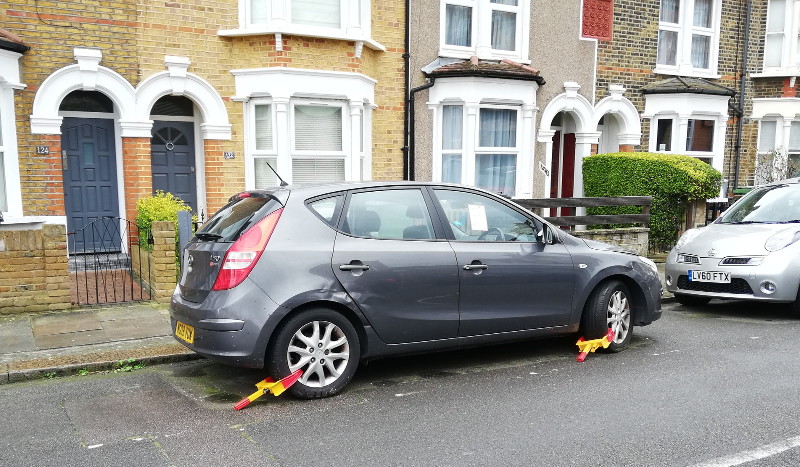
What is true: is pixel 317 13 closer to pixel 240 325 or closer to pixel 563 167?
pixel 563 167

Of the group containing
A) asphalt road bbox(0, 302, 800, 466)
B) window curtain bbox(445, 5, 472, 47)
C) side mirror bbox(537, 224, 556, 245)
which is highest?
window curtain bbox(445, 5, 472, 47)

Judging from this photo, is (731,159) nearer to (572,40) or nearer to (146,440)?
(572,40)

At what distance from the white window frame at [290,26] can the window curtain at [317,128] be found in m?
1.07

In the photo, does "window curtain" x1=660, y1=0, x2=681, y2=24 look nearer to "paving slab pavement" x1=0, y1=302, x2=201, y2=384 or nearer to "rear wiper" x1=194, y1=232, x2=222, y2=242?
"paving slab pavement" x1=0, y1=302, x2=201, y2=384

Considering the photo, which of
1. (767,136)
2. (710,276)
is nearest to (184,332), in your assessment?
(710,276)

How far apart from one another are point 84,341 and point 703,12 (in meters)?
14.7

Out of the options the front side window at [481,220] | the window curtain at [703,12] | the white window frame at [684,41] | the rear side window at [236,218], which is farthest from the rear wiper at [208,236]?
the window curtain at [703,12]

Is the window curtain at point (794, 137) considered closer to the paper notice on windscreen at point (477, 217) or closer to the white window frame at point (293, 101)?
the white window frame at point (293, 101)

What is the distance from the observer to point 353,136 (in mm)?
10797

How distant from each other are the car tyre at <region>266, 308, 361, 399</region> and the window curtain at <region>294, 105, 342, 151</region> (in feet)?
20.6

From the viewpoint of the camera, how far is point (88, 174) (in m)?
10.3

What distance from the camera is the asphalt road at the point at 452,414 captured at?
3766 millimetres

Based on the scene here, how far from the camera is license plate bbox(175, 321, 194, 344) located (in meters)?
4.77

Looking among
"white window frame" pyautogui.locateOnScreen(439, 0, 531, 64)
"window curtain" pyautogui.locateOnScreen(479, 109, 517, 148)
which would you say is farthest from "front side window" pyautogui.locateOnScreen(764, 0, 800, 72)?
"window curtain" pyautogui.locateOnScreen(479, 109, 517, 148)
